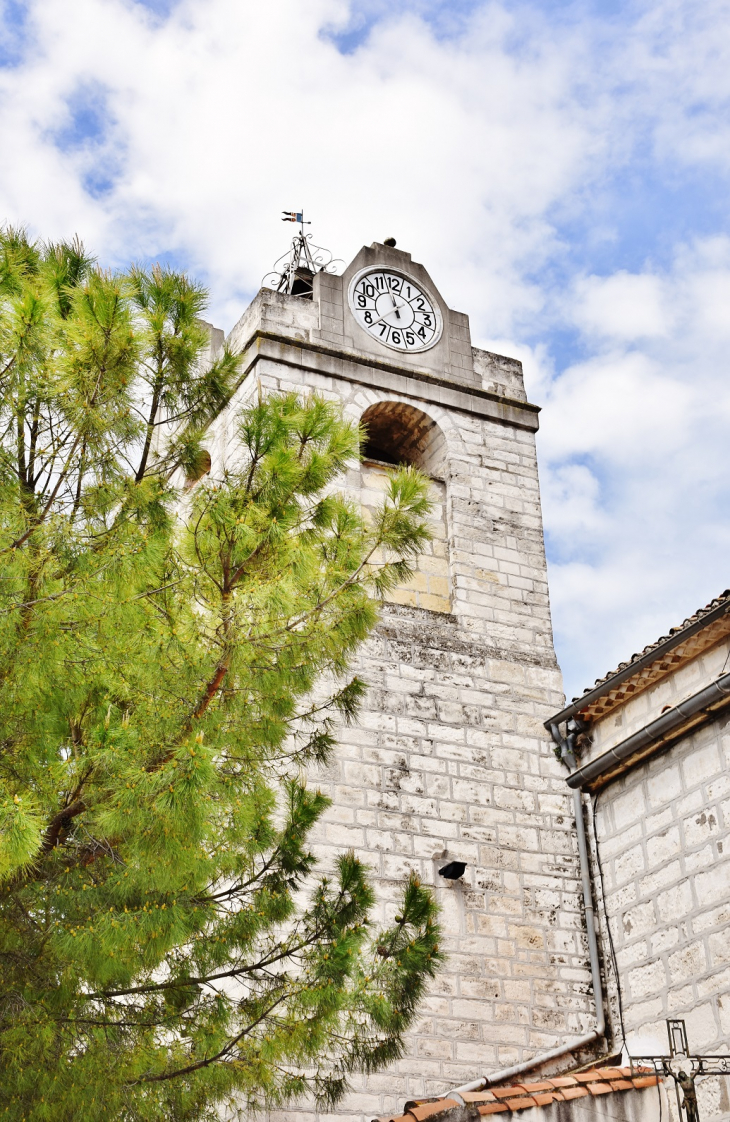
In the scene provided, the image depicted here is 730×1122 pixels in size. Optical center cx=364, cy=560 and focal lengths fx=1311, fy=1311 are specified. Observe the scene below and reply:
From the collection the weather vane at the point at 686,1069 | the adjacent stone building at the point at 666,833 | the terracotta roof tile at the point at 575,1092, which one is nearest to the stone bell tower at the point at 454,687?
the adjacent stone building at the point at 666,833

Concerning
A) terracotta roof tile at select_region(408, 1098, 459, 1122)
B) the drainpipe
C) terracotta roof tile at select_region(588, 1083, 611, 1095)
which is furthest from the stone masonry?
terracotta roof tile at select_region(408, 1098, 459, 1122)

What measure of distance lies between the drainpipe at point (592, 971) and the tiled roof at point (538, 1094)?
75 centimetres

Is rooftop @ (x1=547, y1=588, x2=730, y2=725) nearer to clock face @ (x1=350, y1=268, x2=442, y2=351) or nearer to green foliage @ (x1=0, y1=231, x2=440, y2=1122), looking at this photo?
green foliage @ (x1=0, y1=231, x2=440, y2=1122)

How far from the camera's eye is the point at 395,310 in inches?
490

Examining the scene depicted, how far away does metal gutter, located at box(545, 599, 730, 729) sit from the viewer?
859 centimetres

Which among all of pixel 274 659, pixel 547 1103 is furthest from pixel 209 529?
pixel 547 1103

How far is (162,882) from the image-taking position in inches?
215

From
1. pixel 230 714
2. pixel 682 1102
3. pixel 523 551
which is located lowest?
pixel 682 1102

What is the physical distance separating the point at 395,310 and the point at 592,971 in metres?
6.22

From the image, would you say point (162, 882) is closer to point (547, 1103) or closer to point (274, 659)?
point (274, 659)

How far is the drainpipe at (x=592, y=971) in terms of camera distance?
360 inches

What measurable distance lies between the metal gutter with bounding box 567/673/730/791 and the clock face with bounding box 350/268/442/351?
14.7 feet

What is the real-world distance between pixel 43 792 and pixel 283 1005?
5.12 ft

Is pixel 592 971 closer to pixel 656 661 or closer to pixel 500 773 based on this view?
pixel 500 773
